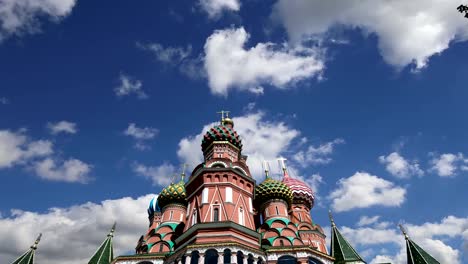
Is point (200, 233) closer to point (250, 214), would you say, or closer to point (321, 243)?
point (250, 214)

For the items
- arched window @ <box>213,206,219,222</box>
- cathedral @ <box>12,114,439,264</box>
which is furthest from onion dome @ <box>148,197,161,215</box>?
arched window @ <box>213,206,219,222</box>

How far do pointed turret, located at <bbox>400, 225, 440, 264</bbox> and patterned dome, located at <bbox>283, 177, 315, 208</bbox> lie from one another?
1107cm

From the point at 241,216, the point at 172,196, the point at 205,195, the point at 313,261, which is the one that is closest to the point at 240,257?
the point at 241,216

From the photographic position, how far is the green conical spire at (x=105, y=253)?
1156 inches

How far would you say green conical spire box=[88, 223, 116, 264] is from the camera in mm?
29350

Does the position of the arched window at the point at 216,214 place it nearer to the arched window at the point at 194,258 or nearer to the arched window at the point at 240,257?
the arched window at the point at 194,258

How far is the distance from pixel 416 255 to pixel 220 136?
1911cm

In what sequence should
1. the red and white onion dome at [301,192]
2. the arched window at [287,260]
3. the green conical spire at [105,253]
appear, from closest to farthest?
the arched window at [287,260] → the green conical spire at [105,253] → the red and white onion dome at [301,192]

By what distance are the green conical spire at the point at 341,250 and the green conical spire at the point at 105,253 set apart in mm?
20905

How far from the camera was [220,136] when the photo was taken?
93.1 ft

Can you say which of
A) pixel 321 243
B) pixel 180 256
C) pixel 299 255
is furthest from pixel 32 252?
pixel 321 243

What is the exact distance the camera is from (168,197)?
31.7 m

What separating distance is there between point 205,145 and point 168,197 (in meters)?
7.21

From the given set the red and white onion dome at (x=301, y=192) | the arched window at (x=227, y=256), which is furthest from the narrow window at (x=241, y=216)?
the red and white onion dome at (x=301, y=192)
